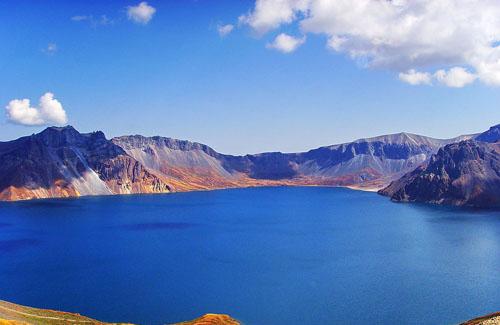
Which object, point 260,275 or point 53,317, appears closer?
point 53,317

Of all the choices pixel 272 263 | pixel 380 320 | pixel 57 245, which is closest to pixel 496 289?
pixel 380 320

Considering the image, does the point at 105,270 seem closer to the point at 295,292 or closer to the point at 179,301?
the point at 179,301

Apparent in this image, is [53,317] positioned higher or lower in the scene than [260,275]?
higher

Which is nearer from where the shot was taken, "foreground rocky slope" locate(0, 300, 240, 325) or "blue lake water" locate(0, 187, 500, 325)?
"foreground rocky slope" locate(0, 300, 240, 325)

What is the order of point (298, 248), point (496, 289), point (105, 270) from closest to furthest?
point (496, 289) < point (105, 270) < point (298, 248)

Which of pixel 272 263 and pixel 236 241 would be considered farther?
pixel 236 241

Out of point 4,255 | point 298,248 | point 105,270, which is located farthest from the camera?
point 298,248

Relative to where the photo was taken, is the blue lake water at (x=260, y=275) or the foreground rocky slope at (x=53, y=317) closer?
the foreground rocky slope at (x=53, y=317)
